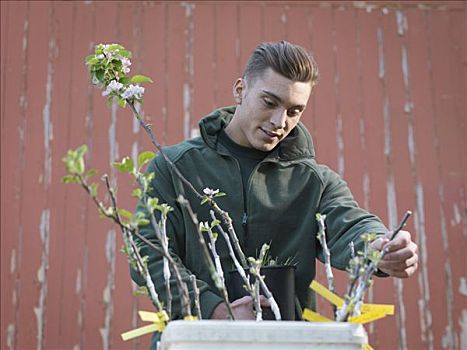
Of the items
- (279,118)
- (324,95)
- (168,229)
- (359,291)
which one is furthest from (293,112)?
(324,95)

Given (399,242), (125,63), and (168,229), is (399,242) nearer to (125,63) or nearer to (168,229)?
(125,63)

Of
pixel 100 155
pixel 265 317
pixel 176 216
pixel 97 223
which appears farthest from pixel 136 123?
pixel 265 317

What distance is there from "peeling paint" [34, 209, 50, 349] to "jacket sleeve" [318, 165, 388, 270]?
1752 millimetres

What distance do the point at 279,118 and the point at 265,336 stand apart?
1.08m

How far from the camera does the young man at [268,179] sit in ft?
7.02

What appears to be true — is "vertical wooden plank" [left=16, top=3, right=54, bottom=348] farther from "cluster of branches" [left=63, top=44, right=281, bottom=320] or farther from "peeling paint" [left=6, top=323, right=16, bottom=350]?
"cluster of branches" [left=63, top=44, right=281, bottom=320]

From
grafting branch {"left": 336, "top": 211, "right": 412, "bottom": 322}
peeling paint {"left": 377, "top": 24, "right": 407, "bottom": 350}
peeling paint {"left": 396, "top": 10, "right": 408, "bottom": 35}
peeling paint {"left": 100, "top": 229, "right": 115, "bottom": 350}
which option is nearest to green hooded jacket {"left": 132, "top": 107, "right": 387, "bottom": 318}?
grafting branch {"left": 336, "top": 211, "right": 412, "bottom": 322}

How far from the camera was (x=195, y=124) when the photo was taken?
3930 mm

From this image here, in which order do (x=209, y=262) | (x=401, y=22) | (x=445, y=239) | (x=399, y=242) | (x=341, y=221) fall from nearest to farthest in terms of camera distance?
(x=209, y=262)
(x=399, y=242)
(x=341, y=221)
(x=445, y=239)
(x=401, y=22)

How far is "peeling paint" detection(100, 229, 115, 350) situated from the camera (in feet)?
11.9

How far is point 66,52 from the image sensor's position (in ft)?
13.0

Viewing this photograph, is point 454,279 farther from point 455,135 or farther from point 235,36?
point 235,36

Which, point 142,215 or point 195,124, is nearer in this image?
point 142,215

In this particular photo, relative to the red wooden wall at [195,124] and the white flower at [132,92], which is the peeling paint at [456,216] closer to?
the red wooden wall at [195,124]
